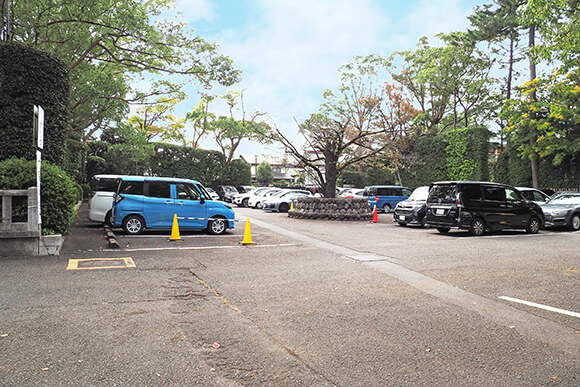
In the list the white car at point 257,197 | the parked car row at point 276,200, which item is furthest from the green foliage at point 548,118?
the white car at point 257,197

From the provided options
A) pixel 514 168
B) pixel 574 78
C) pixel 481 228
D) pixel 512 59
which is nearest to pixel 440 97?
pixel 512 59

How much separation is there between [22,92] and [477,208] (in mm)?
13491

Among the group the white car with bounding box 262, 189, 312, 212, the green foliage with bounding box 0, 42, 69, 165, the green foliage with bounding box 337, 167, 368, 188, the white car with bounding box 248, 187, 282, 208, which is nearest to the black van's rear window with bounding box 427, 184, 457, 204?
the green foliage with bounding box 0, 42, 69, 165

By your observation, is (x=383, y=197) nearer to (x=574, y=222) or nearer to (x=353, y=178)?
(x=574, y=222)

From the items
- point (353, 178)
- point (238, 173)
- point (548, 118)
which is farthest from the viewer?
point (238, 173)

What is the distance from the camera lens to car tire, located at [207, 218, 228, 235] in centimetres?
1330

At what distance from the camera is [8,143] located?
1008 centimetres

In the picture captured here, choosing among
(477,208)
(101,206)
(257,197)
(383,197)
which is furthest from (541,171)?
(101,206)

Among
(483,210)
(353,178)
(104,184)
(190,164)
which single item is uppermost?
(190,164)

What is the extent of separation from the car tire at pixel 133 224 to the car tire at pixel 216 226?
2.04m

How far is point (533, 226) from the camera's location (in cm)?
1452

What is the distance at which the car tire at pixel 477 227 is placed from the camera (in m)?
→ 13.3

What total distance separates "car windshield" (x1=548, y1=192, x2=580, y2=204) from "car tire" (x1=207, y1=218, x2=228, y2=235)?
Result: 13181mm

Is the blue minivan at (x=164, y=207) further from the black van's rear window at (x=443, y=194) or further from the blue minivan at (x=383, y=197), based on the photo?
the blue minivan at (x=383, y=197)
